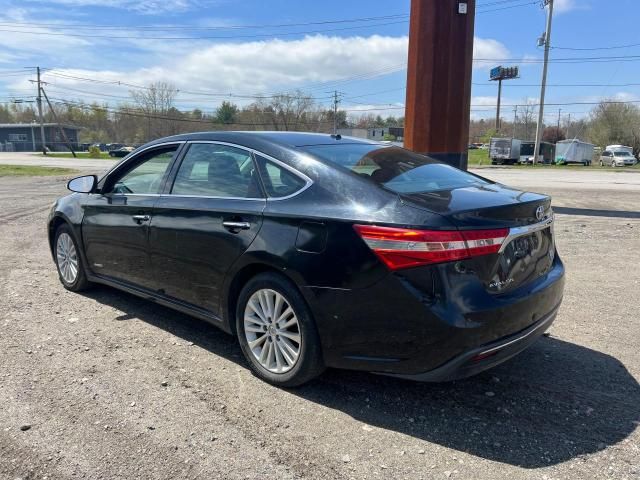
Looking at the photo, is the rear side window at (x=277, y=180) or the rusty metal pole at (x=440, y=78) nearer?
the rear side window at (x=277, y=180)

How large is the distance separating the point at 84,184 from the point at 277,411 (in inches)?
125

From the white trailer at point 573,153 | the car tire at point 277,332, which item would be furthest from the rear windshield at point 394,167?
the white trailer at point 573,153

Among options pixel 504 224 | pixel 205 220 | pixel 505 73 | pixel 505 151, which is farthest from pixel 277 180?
pixel 505 73

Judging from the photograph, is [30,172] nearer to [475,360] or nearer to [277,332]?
[277,332]

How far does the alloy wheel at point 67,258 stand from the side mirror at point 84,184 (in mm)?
582

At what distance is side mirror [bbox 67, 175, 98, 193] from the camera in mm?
4953

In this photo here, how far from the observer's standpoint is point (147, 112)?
82.8m

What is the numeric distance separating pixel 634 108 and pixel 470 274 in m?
74.5

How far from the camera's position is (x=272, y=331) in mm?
3393

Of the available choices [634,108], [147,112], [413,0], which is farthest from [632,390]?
[147,112]

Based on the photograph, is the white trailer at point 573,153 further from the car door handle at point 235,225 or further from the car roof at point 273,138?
the car door handle at point 235,225

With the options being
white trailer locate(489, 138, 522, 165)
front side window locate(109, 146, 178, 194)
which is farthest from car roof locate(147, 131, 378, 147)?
white trailer locate(489, 138, 522, 165)

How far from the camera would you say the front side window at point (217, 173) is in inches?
143

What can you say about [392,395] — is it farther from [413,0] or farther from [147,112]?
[147,112]
